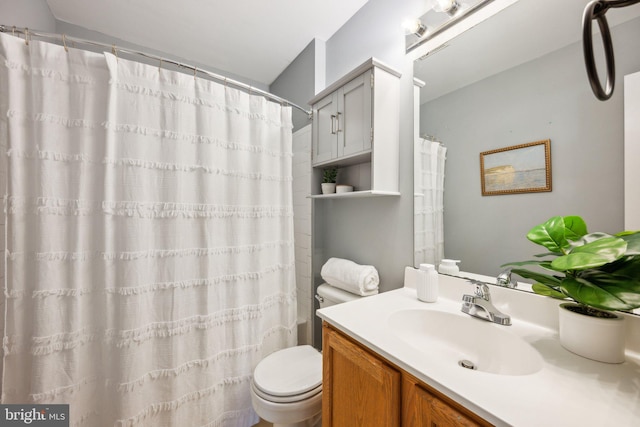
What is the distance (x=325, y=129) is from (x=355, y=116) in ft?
0.92

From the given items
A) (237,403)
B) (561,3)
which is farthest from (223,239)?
(561,3)

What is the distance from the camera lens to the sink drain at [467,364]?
0.83 m

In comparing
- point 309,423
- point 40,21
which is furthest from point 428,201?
point 40,21

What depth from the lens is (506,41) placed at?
94 cm

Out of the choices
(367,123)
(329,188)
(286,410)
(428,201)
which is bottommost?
(286,410)

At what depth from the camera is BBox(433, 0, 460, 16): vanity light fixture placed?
106 centimetres

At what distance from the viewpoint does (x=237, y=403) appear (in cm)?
143

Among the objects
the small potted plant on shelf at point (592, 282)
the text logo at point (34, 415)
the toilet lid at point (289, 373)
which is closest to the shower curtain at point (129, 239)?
the text logo at point (34, 415)

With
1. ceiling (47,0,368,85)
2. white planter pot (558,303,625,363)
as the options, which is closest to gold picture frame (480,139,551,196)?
white planter pot (558,303,625,363)

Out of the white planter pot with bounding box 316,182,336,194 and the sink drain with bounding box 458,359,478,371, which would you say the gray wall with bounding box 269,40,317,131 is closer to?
the white planter pot with bounding box 316,182,336,194

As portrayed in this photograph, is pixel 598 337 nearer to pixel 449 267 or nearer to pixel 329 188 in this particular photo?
pixel 449 267

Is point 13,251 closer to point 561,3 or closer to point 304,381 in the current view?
point 304,381

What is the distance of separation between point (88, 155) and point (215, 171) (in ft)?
1.76

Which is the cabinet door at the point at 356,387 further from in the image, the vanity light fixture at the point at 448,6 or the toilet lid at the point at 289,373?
the vanity light fixture at the point at 448,6
